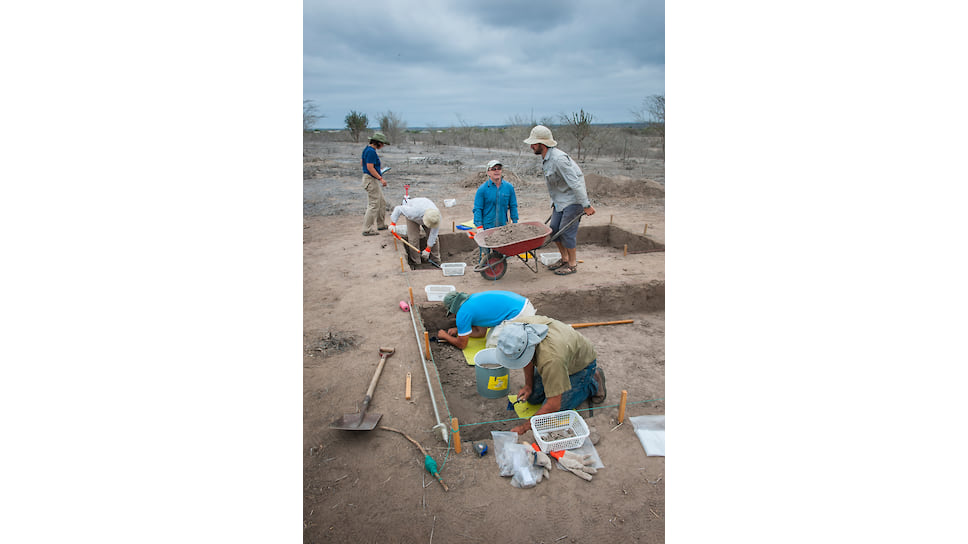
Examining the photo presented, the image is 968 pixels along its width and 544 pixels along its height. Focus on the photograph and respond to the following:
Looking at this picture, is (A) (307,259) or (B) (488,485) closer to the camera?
(B) (488,485)

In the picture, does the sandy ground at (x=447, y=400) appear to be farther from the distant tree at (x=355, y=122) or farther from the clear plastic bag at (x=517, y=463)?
the distant tree at (x=355, y=122)

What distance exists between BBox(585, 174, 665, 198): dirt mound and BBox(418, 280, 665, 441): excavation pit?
22.7ft

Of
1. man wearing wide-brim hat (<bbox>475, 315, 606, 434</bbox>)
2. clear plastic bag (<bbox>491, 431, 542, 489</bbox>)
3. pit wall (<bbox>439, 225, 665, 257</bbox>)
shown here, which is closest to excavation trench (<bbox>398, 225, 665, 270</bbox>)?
pit wall (<bbox>439, 225, 665, 257</bbox>)

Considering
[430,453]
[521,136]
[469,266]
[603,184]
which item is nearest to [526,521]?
[430,453]

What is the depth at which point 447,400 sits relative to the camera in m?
4.01

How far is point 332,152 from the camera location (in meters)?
24.9

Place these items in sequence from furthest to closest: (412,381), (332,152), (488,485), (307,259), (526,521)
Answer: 1. (332,152)
2. (307,259)
3. (412,381)
4. (488,485)
5. (526,521)

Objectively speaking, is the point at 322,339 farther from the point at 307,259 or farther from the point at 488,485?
the point at 307,259

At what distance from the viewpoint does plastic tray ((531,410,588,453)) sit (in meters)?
2.83

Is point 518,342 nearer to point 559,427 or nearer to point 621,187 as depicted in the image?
point 559,427

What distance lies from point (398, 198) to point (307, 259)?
613 centimetres

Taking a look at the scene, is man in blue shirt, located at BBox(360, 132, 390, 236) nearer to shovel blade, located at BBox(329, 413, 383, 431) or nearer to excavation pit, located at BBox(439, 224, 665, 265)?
excavation pit, located at BBox(439, 224, 665, 265)

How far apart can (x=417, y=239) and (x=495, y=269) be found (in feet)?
5.07

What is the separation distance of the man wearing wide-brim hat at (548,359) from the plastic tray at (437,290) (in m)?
1.72
